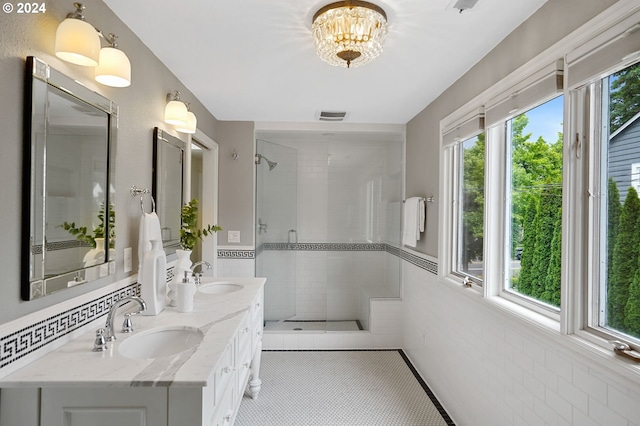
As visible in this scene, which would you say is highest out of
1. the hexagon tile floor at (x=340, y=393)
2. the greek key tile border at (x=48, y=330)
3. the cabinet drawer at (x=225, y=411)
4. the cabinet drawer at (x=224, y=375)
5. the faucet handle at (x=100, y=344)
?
the greek key tile border at (x=48, y=330)

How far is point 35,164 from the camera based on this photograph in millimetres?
1242

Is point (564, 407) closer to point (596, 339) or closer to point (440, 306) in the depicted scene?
point (596, 339)

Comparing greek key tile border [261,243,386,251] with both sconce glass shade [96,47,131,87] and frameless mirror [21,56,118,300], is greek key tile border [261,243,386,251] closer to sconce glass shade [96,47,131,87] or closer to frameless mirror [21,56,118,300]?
frameless mirror [21,56,118,300]

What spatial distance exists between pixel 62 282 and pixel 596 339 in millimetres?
1991

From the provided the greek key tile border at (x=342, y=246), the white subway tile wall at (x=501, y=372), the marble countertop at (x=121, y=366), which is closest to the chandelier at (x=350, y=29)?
the marble countertop at (x=121, y=366)

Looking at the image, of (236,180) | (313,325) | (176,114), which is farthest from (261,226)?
(176,114)

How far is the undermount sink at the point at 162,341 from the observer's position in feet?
5.01

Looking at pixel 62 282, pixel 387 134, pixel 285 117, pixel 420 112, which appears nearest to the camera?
pixel 62 282

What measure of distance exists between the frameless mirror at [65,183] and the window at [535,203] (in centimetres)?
205

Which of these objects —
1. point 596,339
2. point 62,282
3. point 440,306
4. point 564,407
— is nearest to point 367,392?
point 440,306

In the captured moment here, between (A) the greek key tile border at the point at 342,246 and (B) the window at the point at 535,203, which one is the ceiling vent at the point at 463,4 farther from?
(A) the greek key tile border at the point at 342,246

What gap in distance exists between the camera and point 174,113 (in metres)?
2.27

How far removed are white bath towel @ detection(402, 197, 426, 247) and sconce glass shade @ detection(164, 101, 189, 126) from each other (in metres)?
2.05

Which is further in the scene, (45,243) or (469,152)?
(469,152)
